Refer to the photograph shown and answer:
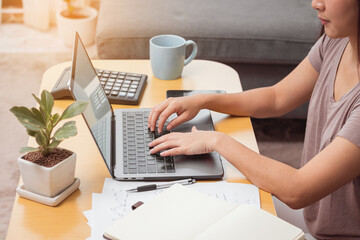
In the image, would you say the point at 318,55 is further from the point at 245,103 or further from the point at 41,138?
the point at 41,138

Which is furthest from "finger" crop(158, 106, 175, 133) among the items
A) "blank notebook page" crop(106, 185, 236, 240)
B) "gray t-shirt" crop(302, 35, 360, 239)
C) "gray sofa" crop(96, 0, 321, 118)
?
"gray sofa" crop(96, 0, 321, 118)

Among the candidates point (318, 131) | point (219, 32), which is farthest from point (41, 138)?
point (219, 32)

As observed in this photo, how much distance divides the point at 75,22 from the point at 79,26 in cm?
4

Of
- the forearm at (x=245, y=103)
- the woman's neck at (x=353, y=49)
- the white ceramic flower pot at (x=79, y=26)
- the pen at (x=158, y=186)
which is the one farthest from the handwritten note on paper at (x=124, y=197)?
the white ceramic flower pot at (x=79, y=26)

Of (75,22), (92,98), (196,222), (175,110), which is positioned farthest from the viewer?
(75,22)

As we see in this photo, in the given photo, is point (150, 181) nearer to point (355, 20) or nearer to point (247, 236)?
point (247, 236)

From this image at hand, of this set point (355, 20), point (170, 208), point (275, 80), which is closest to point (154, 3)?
point (275, 80)

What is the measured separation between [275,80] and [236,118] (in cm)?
101

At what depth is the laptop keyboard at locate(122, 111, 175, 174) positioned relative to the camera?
1.04 m

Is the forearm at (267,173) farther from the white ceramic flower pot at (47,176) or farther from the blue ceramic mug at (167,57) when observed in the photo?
the blue ceramic mug at (167,57)

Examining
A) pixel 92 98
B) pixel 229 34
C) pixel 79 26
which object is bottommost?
pixel 79 26

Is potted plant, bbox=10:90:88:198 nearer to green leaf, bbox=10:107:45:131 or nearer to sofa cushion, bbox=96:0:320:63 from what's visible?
green leaf, bbox=10:107:45:131

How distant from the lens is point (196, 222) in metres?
0.85

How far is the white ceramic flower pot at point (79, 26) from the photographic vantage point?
2.95m
